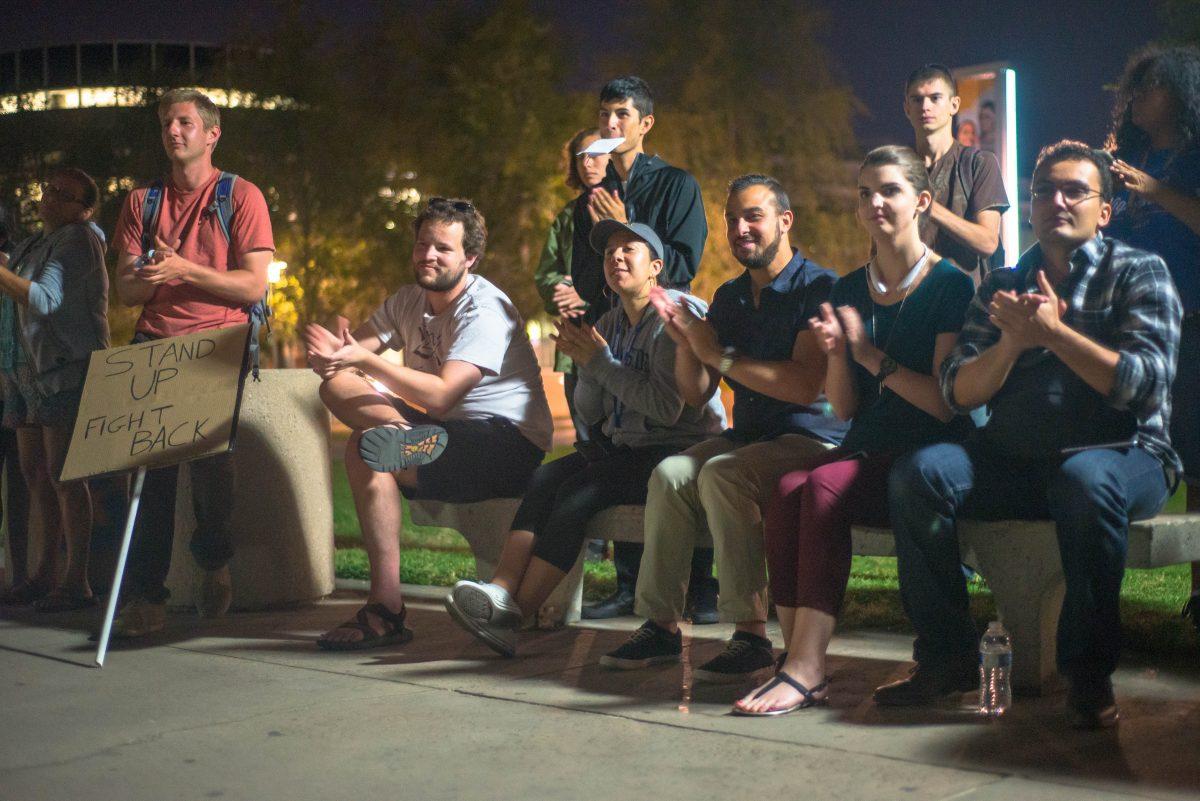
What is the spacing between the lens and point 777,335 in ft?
17.4

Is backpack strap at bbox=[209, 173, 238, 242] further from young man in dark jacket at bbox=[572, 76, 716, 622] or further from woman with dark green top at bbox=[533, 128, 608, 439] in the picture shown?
young man in dark jacket at bbox=[572, 76, 716, 622]

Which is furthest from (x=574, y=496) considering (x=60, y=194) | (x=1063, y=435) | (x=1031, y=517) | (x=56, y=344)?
(x=60, y=194)

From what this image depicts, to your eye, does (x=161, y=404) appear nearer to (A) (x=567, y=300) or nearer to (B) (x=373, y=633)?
(B) (x=373, y=633)

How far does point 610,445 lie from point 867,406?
1.24 metres

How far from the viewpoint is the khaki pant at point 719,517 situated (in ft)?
16.3

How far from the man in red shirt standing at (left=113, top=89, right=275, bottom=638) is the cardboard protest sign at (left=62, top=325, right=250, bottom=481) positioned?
0.27 meters

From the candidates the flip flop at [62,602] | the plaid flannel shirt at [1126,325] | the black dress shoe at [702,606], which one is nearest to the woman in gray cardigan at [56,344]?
the flip flop at [62,602]

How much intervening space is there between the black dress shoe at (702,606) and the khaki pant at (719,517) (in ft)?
3.18

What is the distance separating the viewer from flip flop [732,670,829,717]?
4.43m

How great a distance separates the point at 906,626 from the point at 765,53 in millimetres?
35299

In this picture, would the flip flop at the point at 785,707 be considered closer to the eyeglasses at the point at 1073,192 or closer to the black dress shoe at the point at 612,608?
the eyeglasses at the point at 1073,192

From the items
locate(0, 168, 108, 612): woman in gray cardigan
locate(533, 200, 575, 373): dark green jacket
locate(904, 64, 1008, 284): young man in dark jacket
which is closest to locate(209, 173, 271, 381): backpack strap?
locate(0, 168, 108, 612): woman in gray cardigan

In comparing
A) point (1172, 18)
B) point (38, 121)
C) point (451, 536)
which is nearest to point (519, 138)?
point (38, 121)

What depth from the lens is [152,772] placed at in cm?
397
